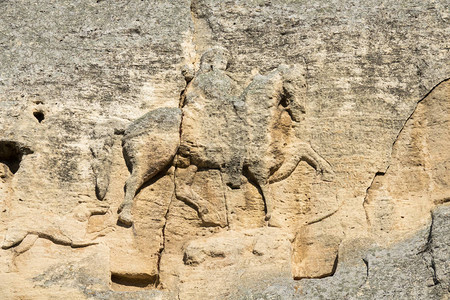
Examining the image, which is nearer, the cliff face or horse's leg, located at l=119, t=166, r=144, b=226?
the cliff face

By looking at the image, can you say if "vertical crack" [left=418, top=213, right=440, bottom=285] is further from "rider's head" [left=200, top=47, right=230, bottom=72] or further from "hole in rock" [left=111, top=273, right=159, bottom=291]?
"rider's head" [left=200, top=47, right=230, bottom=72]

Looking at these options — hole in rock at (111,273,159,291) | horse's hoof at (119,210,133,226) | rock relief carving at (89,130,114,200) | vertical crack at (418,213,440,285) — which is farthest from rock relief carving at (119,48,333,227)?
vertical crack at (418,213,440,285)

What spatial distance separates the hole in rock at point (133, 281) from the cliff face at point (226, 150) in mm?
19

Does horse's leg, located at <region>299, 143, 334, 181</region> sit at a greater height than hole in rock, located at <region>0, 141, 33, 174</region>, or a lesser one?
greater

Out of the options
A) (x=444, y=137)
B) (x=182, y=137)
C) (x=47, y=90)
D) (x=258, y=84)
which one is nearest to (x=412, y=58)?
(x=444, y=137)

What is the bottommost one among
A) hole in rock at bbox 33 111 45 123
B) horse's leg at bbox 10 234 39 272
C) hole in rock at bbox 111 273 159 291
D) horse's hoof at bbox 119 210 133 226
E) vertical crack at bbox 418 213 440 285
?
hole in rock at bbox 111 273 159 291

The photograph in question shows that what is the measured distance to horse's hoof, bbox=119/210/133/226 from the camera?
32.2 ft

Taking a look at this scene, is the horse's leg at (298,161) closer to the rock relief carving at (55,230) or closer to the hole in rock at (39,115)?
the rock relief carving at (55,230)

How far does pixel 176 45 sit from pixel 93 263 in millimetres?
2814

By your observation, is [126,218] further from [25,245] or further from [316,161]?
[316,161]

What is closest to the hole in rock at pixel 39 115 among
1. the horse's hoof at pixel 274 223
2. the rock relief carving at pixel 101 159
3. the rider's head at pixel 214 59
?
the rock relief carving at pixel 101 159

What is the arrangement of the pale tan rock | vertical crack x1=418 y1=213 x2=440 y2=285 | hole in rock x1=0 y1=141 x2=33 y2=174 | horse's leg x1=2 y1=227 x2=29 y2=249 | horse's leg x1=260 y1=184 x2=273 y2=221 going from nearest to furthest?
1. vertical crack x1=418 y1=213 x2=440 y2=285
2. the pale tan rock
3. horse's leg x1=2 y1=227 x2=29 y2=249
4. horse's leg x1=260 y1=184 x2=273 y2=221
5. hole in rock x1=0 y1=141 x2=33 y2=174

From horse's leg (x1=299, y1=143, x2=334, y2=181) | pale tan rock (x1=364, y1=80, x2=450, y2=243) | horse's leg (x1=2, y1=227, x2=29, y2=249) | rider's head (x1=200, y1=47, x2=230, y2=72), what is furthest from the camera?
rider's head (x1=200, y1=47, x2=230, y2=72)

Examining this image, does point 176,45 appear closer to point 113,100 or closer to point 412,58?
point 113,100
